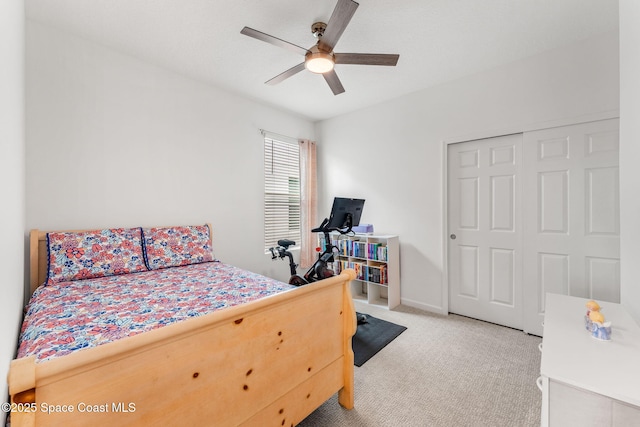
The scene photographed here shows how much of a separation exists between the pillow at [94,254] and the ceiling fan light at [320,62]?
7.13 feet

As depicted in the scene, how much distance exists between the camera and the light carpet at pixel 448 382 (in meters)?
1.63

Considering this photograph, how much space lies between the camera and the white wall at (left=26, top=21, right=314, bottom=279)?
2209mm

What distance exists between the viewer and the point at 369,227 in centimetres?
371

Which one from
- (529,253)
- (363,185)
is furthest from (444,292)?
(363,185)

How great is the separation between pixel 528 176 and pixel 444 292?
152 cm

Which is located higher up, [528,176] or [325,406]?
[528,176]

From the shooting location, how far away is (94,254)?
7.32 feet

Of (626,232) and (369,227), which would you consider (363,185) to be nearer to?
(369,227)

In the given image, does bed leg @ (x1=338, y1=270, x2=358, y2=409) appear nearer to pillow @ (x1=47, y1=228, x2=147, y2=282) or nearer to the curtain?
pillow @ (x1=47, y1=228, x2=147, y2=282)

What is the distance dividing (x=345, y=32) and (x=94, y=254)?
2.82m

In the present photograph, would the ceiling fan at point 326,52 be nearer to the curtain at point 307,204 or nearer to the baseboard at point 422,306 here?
the curtain at point 307,204

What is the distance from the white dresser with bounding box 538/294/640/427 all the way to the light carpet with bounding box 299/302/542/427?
2.67 feet

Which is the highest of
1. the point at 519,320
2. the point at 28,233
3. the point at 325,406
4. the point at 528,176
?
the point at 528,176

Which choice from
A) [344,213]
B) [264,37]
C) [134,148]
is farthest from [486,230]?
[134,148]
